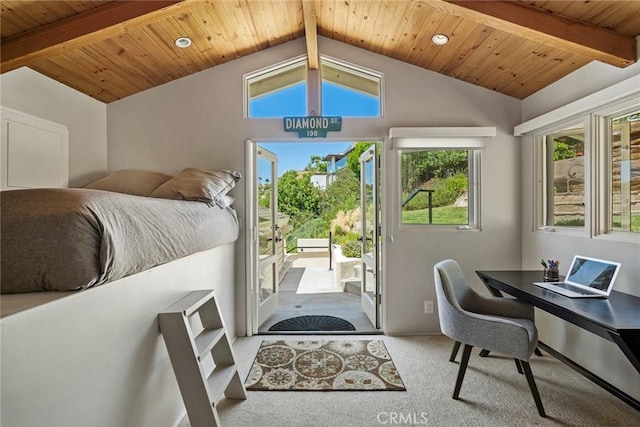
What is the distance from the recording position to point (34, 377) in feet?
3.15

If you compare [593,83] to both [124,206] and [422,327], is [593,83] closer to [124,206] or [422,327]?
[422,327]

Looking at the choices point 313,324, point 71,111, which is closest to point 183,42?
point 71,111

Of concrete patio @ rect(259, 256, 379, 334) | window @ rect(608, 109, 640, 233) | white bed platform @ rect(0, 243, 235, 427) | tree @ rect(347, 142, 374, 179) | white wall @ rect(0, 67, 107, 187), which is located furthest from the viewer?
tree @ rect(347, 142, 374, 179)

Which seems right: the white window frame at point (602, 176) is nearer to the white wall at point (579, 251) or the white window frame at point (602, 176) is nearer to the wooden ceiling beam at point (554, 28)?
the white wall at point (579, 251)

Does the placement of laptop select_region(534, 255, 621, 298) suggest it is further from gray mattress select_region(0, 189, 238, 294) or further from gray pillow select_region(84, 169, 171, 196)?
gray pillow select_region(84, 169, 171, 196)

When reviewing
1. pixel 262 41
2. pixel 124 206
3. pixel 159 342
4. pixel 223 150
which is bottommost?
→ pixel 159 342

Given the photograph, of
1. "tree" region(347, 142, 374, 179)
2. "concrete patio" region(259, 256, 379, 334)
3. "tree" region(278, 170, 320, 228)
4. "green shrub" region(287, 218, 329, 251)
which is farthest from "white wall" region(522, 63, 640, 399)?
"tree" region(278, 170, 320, 228)

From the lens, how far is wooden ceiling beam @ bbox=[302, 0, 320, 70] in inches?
93.4

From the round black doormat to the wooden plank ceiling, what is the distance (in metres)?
2.75

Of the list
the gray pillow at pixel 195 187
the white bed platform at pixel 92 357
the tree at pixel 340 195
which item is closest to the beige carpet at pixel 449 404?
the white bed platform at pixel 92 357

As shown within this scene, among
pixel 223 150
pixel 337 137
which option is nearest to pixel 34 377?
pixel 223 150

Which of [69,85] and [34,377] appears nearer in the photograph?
[34,377]

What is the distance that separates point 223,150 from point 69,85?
1.34 metres

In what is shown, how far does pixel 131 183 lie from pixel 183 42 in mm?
1258
